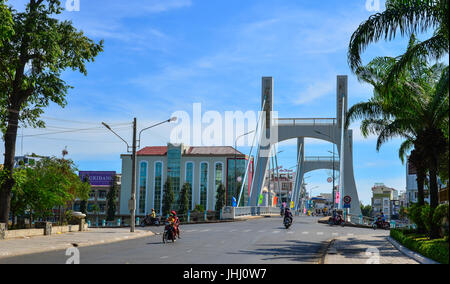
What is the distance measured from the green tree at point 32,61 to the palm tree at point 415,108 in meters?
15.1

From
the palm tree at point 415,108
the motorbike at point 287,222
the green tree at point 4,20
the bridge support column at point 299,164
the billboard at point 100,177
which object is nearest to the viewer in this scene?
the palm tree at point 415,108

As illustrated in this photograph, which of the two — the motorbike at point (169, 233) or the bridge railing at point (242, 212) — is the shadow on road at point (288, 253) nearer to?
the motorbike at point (169, 233)

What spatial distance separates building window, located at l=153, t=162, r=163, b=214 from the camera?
108m

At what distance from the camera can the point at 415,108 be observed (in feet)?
63.6

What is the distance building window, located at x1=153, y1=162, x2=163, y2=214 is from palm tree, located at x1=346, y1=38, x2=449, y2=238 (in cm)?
8606

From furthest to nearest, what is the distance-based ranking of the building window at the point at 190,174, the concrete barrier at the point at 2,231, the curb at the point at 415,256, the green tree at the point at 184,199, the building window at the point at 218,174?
the building window at the point at 190,174 → the building window at the point at 218,174 → the green tree at the point at 184,199 → the concrete barrier at the point at 2,231 → the curb at the point at 415,256

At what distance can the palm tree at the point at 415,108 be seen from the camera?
18.6 meters

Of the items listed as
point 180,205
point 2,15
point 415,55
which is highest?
point 2,15

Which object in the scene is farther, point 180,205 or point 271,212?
point 180,205

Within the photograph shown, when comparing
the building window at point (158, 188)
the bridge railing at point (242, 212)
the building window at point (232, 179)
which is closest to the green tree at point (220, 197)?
the building window at point (232, 179)
